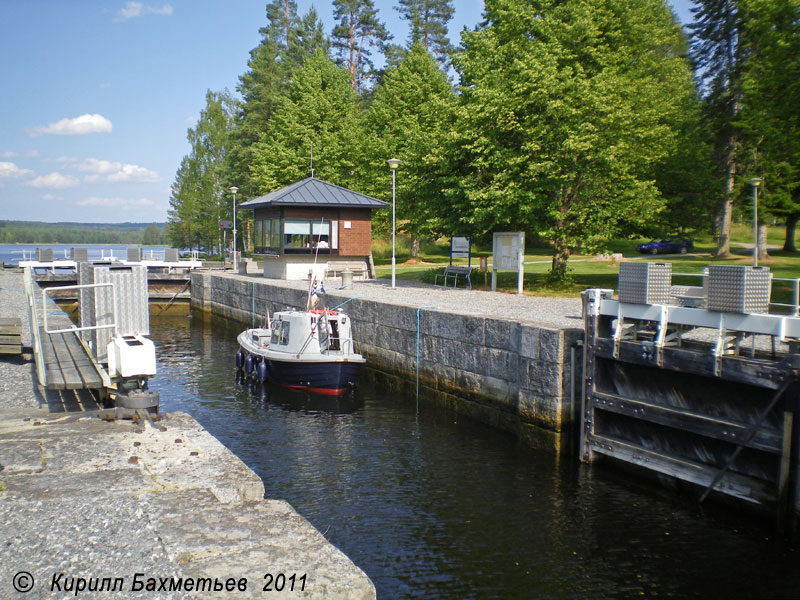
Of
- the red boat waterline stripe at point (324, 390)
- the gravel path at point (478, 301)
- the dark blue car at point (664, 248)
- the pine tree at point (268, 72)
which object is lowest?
the red boat waterline stripe at point (324, 390)

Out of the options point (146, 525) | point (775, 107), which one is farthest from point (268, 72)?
point (146, 525)

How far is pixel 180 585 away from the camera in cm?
536

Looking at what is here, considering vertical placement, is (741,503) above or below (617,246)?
below

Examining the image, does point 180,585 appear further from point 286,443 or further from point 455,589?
point 286,443

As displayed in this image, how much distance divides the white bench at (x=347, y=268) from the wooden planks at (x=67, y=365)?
17.4 metres

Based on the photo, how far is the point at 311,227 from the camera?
32.5 metres

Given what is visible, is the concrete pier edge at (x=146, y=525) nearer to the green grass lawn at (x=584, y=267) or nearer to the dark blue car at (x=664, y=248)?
the green grass lawn at (x=584, y=267)

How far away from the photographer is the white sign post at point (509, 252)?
73.8 ft

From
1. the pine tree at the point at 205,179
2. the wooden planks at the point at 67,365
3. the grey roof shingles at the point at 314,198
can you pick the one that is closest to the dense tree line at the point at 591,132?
the grey roof shingles at the point at 314,198

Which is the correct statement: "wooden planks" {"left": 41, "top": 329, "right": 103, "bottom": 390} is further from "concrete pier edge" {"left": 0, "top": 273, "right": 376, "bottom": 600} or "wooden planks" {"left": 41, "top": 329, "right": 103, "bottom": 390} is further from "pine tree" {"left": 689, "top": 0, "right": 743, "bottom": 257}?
"pine tree" {"left": 689, "top": 0, "right": 743, "bottom": 257}

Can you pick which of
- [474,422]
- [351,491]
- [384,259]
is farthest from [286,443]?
[384,259]

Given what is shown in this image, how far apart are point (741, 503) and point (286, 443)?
8.25 m

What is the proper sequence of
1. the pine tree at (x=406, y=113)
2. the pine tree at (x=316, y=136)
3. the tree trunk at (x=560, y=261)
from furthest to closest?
the pine tree at (x=316, y=136), the pine tree at (x=406, y=113), the tree trunk at (x=560, y=261)

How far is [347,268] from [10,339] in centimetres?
1823
